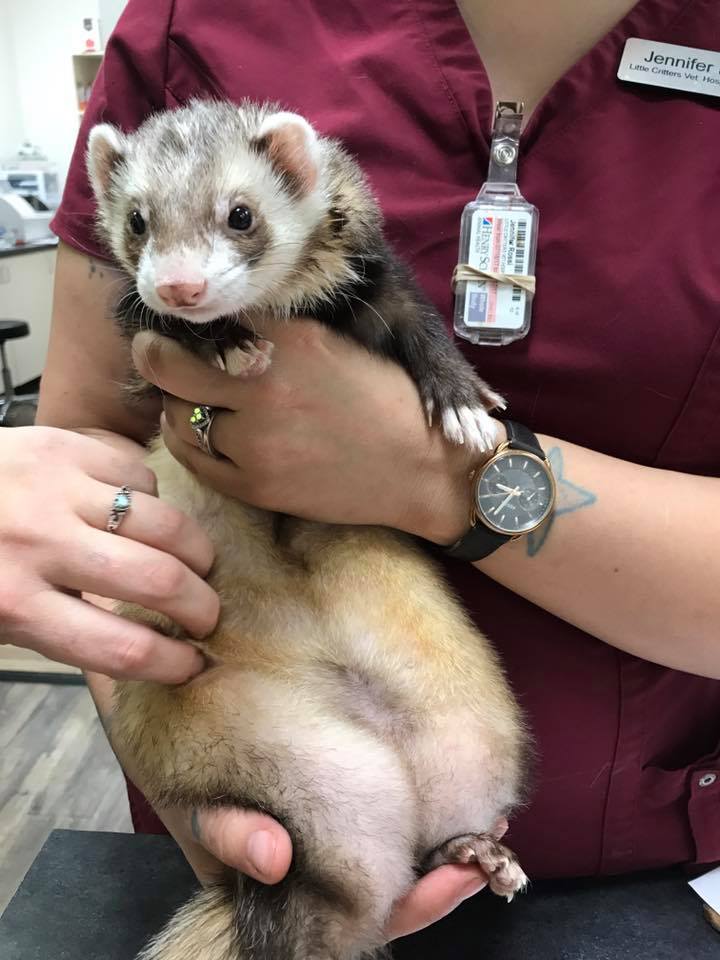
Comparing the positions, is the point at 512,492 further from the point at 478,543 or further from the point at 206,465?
the point at 206,465

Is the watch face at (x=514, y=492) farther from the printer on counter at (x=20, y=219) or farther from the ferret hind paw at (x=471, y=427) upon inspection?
the printer on counter at (x=20, y=219)

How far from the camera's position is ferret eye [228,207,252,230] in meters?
0.71

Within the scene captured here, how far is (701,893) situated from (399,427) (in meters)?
0.56

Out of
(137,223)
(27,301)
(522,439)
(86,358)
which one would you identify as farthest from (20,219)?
(522,439)

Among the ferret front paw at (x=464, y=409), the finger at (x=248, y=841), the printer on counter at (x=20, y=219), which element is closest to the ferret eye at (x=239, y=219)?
the ferret front paw at (x=464, y=409)

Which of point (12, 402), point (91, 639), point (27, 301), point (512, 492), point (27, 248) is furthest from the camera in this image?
point (27, 301)

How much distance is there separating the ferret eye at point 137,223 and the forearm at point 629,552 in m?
0.41

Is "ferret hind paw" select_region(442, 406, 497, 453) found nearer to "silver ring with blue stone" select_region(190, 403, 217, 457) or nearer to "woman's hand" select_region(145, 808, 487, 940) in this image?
"silver ring with blue stone" select_region(190, 403, 217, 457)

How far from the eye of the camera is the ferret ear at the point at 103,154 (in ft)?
2.44

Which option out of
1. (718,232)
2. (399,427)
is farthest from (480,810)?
(718,232)

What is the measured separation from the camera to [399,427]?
0.69m

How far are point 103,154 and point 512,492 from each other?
1.66 feet

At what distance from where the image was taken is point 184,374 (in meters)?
0.68

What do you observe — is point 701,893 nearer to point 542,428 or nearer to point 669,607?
point 669,607
